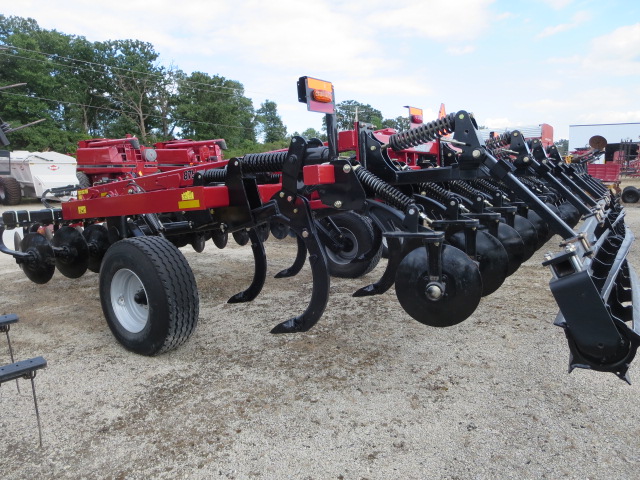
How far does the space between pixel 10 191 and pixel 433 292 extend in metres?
19.7

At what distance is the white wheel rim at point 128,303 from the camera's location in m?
3.59

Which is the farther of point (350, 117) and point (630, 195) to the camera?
point (350, 117)

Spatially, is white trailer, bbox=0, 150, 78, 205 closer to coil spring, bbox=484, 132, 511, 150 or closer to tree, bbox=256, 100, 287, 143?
coil spring, bbox=484, 132, 511, 150

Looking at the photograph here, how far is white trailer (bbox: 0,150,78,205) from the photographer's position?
17.8 meters

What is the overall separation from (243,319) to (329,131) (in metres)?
1.98

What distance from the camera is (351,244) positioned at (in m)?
Result: 5.68

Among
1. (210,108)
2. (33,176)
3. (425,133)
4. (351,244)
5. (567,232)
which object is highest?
(210,108)

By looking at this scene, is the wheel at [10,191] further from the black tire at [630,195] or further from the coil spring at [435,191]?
the black tire at [630,195]

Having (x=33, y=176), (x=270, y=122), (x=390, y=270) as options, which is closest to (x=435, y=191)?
(x=390, y=270)

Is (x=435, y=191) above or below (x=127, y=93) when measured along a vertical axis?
below

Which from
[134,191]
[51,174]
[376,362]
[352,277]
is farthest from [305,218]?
[51,174]

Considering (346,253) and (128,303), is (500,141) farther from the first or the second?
(128,303)

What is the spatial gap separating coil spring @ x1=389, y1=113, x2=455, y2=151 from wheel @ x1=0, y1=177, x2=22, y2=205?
62.0 feet

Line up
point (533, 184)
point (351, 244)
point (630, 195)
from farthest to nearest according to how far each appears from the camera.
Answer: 1. point (630, 195)
2. point (351, 244)
3. point (533, 184)
